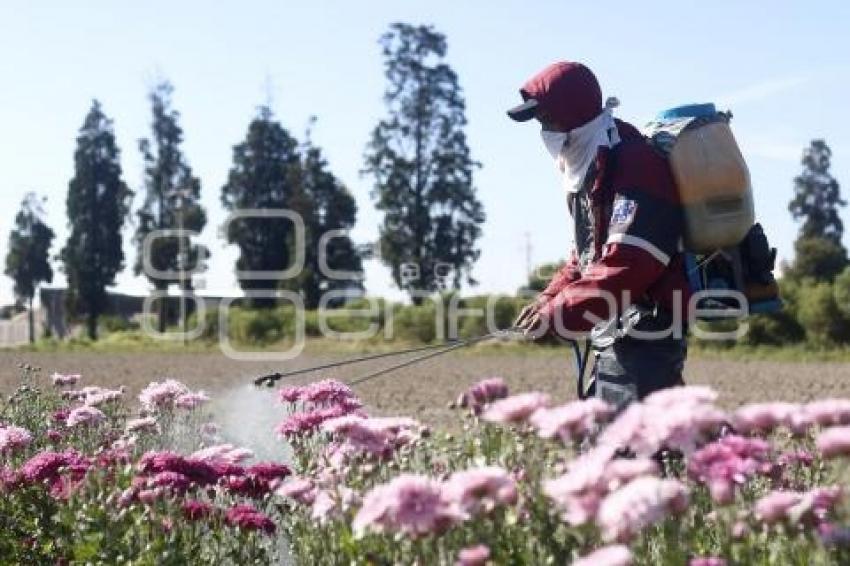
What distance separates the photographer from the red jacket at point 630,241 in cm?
355

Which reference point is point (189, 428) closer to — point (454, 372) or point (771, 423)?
point (771, 423)

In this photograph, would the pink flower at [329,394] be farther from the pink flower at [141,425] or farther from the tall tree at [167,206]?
the tall tree at [167,206]

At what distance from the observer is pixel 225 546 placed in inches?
160

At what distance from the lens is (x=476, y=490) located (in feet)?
7.70

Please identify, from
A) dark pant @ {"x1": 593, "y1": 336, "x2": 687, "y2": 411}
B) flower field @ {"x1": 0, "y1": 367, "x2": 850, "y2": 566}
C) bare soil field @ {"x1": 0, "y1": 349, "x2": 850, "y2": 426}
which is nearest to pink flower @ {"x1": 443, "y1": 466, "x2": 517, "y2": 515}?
flower field @ {"x1": 0, "y1": 367, "x2": 850, "y2": 566}

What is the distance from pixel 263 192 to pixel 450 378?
3890 centimetres

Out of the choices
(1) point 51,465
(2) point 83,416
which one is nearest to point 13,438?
(1) point 51,465

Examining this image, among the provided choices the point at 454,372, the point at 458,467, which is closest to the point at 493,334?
the point at 458,467

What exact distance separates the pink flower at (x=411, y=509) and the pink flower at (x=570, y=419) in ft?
0.82

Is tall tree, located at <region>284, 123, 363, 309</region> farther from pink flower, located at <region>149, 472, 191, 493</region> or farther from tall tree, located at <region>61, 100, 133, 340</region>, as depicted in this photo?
pink flower, located at <region>149, 472, 191, 493</region>

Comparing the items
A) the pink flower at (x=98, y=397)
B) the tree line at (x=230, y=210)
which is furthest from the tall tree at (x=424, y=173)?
the pink flower at (x=98, y=397)

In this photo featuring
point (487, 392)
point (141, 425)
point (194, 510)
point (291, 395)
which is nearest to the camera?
point (487, 392)

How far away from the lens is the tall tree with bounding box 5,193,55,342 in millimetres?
64875

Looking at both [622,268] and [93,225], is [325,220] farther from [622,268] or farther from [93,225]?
[622,268]
